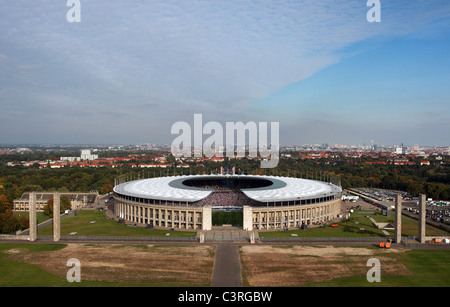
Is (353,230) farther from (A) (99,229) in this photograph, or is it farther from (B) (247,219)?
(A) (99,229)

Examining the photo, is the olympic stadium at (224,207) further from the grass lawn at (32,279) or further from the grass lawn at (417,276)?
the grass lawn at (32,279)

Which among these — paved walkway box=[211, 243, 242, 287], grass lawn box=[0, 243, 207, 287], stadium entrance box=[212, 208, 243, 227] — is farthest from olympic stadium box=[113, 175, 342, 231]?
grass lawn box=[0, 243, 207, 287]

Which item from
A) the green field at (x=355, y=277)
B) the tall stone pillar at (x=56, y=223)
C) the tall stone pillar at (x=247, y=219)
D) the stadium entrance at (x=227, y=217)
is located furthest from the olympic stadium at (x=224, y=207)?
the green field at (x=355, y=277)

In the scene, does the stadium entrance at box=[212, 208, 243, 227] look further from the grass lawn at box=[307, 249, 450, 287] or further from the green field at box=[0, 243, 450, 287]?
the green field at box=[0, 243, 450, 287]

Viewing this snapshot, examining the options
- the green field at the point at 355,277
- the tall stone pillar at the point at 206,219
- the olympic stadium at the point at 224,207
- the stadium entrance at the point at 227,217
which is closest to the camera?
the green field at the point at 355,277

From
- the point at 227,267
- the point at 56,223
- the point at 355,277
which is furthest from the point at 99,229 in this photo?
the point at 355,277
